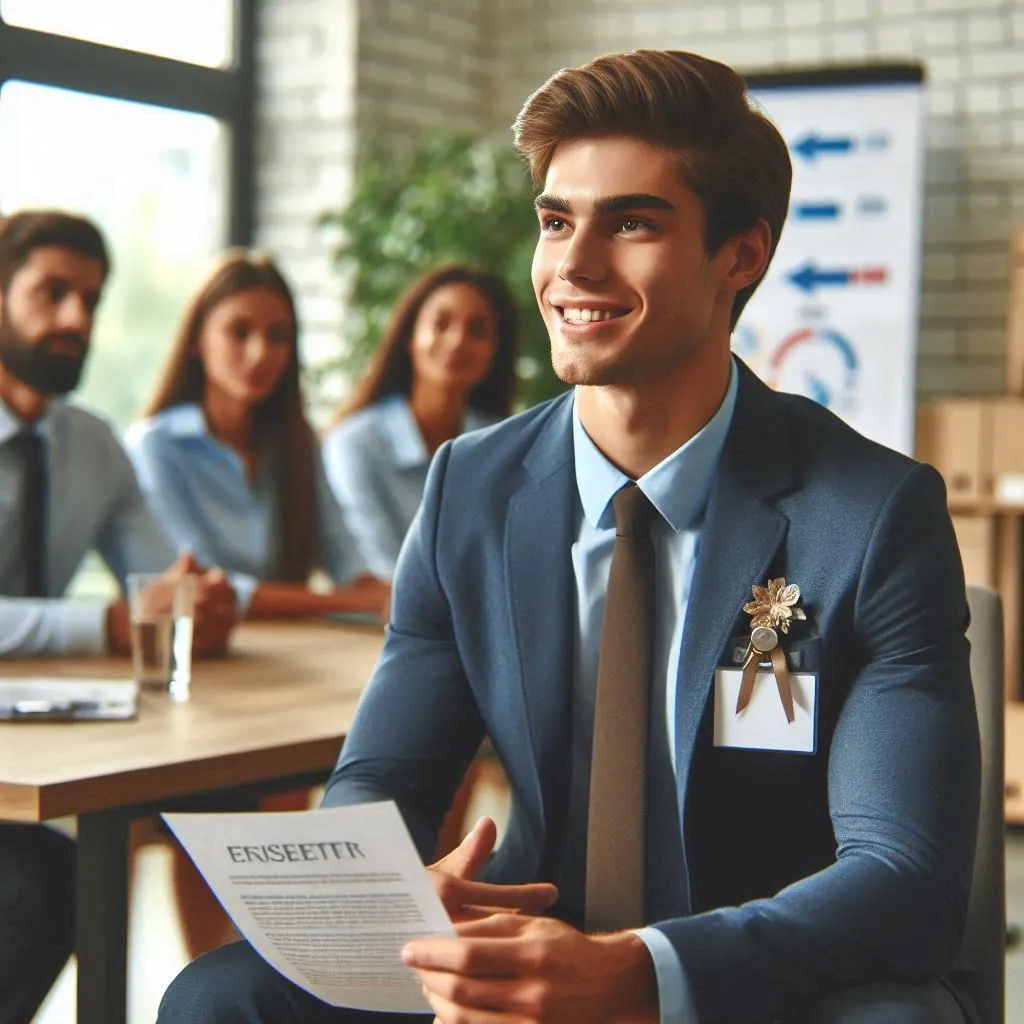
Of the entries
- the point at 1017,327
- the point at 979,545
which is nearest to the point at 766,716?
the point at 979,545

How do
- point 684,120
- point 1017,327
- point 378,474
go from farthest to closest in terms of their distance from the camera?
1. point 1017,327
2. point 378,474
3. point 684,120

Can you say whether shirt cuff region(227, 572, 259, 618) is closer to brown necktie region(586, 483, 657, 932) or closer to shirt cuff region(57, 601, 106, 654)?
shirt cuff region(57, 601, 106, 654)

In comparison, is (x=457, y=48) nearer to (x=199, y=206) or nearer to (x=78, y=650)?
(x=199, y=206)

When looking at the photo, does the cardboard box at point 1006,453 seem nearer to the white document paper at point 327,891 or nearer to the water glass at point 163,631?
the water glass at point 163,631

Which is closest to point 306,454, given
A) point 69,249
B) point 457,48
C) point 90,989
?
point 69,249

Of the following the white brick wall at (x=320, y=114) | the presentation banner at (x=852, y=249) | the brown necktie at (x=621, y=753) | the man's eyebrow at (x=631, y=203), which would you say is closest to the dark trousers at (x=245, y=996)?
the brown necktie at (x=621, y=753)

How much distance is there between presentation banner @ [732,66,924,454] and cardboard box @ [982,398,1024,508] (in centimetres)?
35

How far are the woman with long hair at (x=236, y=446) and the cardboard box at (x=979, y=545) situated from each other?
6.31 ft

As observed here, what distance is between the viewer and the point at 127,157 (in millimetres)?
4809

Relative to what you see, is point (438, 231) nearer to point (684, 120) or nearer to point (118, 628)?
point (118, 628)

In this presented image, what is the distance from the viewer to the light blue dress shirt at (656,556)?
1472mm

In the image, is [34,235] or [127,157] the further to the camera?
[127,157]

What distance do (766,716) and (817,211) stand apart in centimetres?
374

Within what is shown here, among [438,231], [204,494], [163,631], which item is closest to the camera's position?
[163,631]
